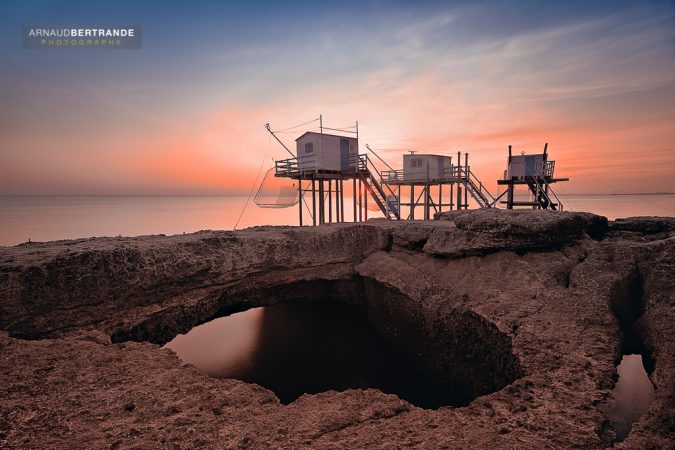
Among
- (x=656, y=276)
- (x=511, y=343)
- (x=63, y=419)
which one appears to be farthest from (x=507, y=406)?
(x=63, y=419)

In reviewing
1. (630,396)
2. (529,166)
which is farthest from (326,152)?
(630,396)

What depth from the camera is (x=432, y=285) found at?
11602mm

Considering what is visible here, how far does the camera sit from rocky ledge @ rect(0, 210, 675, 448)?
4602mm

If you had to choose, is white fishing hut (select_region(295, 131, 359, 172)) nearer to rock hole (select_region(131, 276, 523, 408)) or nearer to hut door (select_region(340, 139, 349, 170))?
hut door (select_region(340, 139, 349, 170))

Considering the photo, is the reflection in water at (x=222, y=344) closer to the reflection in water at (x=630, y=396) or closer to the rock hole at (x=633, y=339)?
the reflection in water at (x=630, y=396)

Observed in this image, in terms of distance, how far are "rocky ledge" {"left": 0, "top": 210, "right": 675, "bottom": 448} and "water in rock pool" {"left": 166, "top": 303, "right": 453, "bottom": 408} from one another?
3.00ft

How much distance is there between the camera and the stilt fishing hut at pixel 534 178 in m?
22.9

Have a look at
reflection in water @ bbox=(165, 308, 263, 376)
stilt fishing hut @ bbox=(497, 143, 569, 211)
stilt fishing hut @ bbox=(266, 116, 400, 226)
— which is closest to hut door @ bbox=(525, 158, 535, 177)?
stilt fishing hut @ bbox=(497, 143, 569, 211)

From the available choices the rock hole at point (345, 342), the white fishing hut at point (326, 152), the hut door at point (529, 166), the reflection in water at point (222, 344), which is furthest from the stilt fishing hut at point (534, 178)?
the reflection in water at point (222, 344)

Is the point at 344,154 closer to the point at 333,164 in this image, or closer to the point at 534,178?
the point at 333,164

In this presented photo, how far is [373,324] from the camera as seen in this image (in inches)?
572

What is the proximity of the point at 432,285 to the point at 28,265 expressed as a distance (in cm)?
1177

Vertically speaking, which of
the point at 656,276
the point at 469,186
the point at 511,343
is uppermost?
the point at 469,186

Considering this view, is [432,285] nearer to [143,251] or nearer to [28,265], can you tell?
[143,251]
